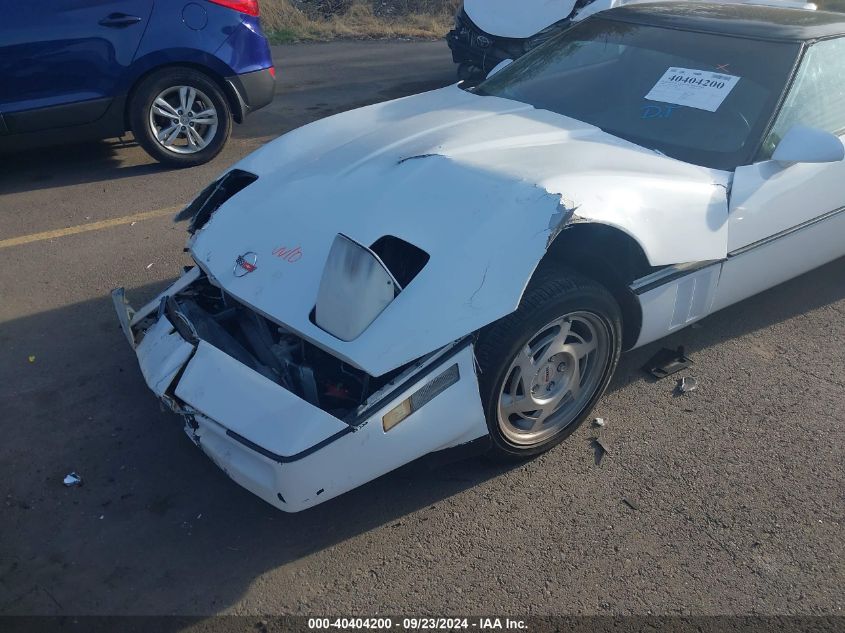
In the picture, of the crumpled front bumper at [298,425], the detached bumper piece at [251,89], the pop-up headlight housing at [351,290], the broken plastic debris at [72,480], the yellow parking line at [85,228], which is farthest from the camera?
the detached bumper piece at [251,89]

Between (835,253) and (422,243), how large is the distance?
2.57m

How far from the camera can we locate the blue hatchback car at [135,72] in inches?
215

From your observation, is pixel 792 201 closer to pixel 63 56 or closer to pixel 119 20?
pixel 119 20

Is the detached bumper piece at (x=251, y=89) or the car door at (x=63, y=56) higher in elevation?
the car door at (x=63, y=56)

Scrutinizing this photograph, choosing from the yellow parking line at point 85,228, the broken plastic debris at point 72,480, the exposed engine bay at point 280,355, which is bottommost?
the yellow parking line at point 85,228

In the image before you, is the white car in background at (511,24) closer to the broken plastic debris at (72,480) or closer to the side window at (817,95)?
the side window at (817,95)

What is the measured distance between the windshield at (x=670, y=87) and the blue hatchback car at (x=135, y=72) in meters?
2.85

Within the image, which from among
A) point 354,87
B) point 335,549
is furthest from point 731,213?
point 354,87

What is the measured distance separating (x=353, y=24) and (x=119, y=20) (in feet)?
31.1

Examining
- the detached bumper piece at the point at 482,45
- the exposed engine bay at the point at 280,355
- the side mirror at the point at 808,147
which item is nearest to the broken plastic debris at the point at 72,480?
the exposed engine bay at the point at 280,355

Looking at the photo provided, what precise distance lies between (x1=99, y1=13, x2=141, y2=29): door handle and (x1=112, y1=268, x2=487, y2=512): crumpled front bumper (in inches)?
155

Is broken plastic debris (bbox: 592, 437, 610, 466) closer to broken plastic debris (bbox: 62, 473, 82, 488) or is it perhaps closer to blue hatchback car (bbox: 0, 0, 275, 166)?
broken plastic debris (bbox: 62, 473, 82, 488)

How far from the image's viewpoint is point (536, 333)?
2756 millimetres

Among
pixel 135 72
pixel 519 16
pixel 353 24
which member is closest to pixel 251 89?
pixel 135 72
